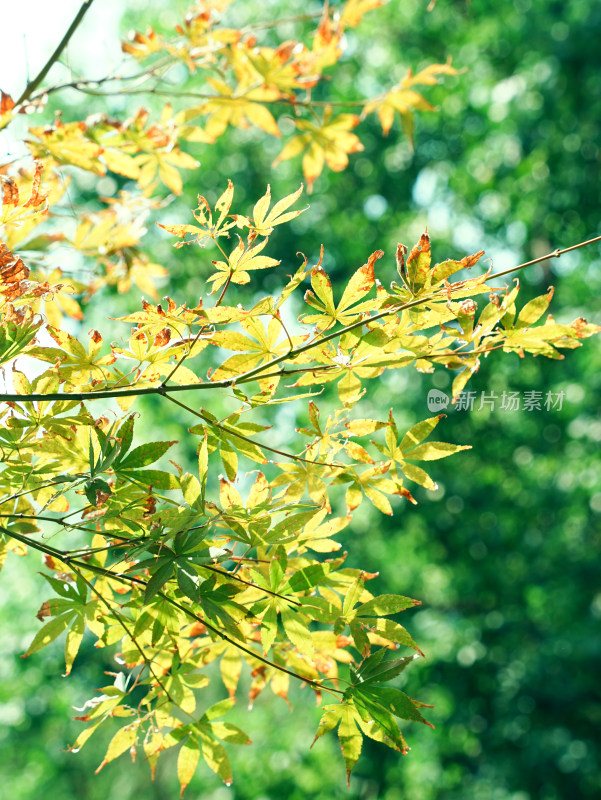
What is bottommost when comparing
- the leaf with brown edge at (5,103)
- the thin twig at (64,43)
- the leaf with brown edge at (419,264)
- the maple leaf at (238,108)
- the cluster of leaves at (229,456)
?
the cluster of leaves at (229,456)

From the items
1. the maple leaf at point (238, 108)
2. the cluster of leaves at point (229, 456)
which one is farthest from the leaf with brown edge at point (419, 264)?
the maple leaf at point (238, 108)

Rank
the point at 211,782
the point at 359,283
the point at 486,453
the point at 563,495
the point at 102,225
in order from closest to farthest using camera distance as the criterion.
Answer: the point at 359,283 < the point at 102,225 < the point at 563,495 < the point at 486,453 < the point at 211,782

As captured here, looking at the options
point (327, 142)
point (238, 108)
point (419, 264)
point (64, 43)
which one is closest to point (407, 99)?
point (327, 142)

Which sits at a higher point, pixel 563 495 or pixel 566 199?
pixel 566 199

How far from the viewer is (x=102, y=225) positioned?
3.13 feet

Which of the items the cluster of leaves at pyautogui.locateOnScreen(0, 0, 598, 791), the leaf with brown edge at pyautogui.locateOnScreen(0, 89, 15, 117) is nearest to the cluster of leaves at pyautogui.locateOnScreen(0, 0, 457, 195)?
the leaf with brown edge at pyautogui.locateOnScreen(0, 89, 15, 117)

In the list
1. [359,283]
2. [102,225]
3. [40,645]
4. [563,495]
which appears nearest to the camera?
[359,283]

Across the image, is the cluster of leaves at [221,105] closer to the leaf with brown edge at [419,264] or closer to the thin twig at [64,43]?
the thin twig at [64,43]

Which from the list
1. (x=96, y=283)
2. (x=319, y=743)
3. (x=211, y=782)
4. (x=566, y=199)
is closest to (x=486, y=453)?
(x=566, y=199)

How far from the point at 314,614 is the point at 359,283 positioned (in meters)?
0.26

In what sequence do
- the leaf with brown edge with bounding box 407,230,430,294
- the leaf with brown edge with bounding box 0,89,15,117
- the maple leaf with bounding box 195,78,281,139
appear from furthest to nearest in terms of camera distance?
the maple leaf with bounding box 195,78,281,139 → the leaf with brown edge with bounding box 0,89,15,117 → the leaf with brown edge with bounding box 407,230,430,294

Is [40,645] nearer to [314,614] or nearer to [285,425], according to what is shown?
[314,614]

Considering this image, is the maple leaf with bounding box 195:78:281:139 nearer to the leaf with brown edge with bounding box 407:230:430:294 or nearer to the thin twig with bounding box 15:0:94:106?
the thin twig with bounding box 15:0:94:106

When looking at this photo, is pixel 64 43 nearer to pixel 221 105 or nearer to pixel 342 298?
pixel 221 105
